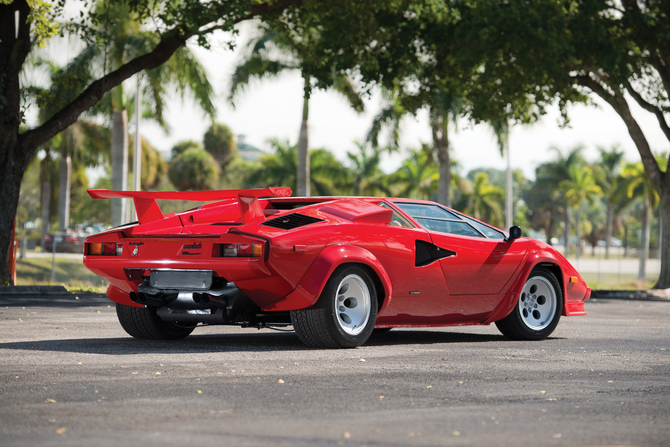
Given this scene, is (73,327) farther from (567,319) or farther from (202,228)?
(567,319)

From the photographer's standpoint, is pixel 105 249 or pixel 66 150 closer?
pixel 105 249

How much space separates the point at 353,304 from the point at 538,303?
250cm

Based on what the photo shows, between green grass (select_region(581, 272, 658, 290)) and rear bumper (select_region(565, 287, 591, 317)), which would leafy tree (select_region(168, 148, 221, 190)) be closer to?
green grass (select_region(581, 272, 658, 290))

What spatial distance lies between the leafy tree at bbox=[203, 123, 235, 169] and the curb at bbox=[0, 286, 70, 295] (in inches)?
2379

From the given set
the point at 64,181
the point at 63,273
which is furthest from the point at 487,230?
the point at 64,181

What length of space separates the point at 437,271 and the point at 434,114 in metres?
22.2

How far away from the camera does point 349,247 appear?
7.08 m

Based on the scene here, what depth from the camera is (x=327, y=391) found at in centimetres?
513

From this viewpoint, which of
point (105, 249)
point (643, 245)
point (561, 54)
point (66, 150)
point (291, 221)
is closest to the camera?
point (291, 221)

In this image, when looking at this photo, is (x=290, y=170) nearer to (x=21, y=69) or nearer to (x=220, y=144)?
(x=220, y=144)

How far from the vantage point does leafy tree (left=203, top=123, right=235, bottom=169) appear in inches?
2972

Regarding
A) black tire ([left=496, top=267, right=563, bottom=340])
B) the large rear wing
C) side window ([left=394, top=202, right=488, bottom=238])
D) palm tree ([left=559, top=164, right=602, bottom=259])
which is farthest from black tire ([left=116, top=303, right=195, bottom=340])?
palm tree ([left=559, top=164, right=602, bottom=259])

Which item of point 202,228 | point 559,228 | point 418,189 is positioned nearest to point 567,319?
point 202,228

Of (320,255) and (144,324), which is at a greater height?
(320,255)
